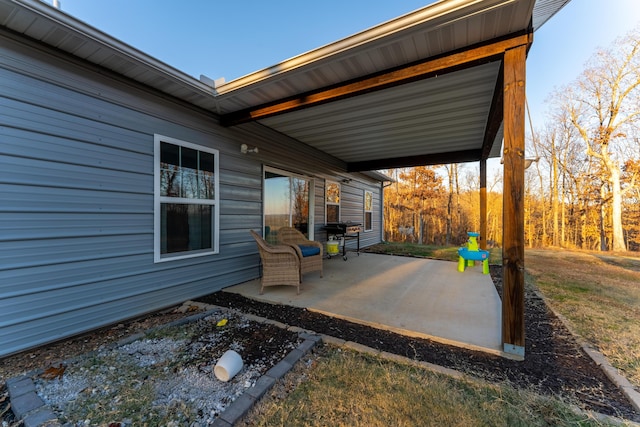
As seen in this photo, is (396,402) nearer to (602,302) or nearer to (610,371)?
(610,371)

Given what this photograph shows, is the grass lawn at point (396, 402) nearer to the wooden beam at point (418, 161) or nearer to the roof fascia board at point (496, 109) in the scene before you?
the roof fascia board at point (496, 109)

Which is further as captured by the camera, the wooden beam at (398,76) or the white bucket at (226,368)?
the wooden beam at (398,76)

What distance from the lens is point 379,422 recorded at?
4.60 ft

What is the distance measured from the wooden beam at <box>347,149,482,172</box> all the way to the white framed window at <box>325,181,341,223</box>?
0.89 metres

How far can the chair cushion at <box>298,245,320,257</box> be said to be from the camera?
13.8 ft

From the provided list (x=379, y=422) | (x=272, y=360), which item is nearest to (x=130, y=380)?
(x=272, y=360)

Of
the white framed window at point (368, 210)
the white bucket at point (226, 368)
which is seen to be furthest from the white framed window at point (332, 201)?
the white bucket at point (226, 368)

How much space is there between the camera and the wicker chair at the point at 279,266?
366 centimetres

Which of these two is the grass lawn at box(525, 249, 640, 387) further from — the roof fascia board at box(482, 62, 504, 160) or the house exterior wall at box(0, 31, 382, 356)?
the house exterior wall at box(0, 31, 382, 356)

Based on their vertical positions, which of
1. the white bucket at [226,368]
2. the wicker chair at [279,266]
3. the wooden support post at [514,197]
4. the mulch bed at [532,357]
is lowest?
the mulch bed at [532,357]

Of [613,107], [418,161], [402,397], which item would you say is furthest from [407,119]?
[613,107]

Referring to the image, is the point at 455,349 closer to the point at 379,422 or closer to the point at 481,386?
the point at 481,386

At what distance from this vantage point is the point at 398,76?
2482 mm

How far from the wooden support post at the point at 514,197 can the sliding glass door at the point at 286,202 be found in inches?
146
